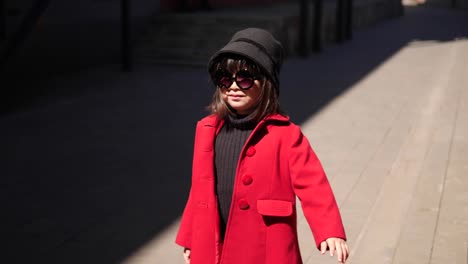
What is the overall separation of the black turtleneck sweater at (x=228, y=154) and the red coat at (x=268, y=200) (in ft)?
0.13

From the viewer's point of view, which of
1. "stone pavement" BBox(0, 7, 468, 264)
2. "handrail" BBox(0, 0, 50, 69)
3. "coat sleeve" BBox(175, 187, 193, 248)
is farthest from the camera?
"handrail" BBox(0, 0, 50, 69)

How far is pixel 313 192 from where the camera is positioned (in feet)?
9.29

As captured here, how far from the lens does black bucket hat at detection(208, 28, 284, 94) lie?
275 cm

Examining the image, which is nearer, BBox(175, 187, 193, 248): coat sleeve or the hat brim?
the hat brim

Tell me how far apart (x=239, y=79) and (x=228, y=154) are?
30 cm

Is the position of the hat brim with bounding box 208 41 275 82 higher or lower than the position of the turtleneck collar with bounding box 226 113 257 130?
higher

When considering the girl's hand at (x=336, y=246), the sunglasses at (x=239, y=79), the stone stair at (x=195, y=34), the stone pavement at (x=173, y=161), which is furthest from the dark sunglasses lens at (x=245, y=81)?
the stone stair at (x=195, y=34)

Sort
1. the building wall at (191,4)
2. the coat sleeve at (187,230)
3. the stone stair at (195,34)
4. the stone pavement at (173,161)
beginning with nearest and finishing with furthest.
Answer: the coat sleeve at (187,230), the stone pavement at (173,161), the stone stair at (195,34), the building wall at (191,4)

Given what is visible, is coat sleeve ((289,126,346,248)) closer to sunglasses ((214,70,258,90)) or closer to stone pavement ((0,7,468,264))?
sunglasses ((214,70,258,90))

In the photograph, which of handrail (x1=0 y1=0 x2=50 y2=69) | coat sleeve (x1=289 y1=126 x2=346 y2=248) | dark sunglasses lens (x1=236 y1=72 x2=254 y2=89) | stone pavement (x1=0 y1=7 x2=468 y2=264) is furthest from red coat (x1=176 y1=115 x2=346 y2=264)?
handrail (x1=0 y1=0 x2=50 y2=69)

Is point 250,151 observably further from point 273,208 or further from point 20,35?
point 20,35

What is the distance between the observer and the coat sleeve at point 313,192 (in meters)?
2.82

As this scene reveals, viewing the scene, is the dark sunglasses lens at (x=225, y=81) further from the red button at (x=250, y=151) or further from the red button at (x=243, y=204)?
the red button at (x=243, y=204)

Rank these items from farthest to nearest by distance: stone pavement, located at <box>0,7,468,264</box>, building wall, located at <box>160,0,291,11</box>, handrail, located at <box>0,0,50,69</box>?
building wall, located at <box>160,0,291,11</box>, handrail, located at <box>0,0,50,69</box>, stone pavement, located at <box>0,7,468,264</box>
